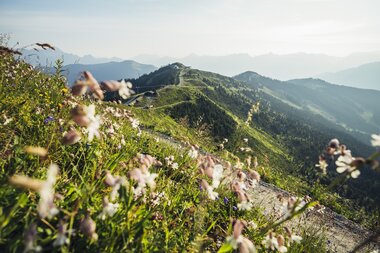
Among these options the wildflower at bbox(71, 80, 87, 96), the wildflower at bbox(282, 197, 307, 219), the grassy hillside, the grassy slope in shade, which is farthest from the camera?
the grassy hillside

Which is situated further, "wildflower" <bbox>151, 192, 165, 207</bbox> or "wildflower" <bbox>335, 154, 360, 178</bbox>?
"wildflower" <bbox>151, 192, 165, 207</bbox>

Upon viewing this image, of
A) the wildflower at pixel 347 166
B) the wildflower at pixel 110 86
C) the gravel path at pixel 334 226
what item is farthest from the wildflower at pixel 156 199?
the gravel path at pixel 334 226

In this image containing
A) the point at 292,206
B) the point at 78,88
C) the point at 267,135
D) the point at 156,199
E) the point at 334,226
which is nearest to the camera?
the point at 78,88

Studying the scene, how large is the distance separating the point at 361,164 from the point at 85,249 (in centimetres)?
252

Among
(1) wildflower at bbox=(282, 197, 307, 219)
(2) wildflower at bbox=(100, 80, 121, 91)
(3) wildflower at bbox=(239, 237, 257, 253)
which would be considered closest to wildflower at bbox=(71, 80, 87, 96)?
(2) wildflower at bbox=(100, 80, 121, 91)

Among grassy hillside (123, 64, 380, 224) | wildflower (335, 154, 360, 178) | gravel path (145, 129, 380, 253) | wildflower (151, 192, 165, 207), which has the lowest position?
grassy hillside (123, 64, 380, 224)

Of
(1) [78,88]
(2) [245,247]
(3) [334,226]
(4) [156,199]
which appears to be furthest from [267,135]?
(1) [78,88]

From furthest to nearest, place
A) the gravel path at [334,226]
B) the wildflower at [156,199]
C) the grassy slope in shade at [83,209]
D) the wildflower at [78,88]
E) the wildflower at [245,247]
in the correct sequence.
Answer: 1. the gravel path at [334,226]
2. the wildflower at [156,199]
3. the grassy slope in shade at [83,209]
4. the wildflower at [245,247]
5. the wildflower at [78,88]

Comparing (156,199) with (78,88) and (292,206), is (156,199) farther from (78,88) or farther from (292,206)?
(78,88)

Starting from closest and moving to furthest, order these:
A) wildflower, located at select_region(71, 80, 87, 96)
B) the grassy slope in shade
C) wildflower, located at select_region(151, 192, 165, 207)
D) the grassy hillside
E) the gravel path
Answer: wildflower, located at select_region(71, 80, 87, 96) < the grassy slope in shade < wildflower, located at select_region(151, 192, 165, 207) < the gravel path < the grassy hillside

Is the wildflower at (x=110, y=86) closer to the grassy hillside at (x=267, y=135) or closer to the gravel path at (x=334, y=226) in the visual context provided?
the gravel path at (x=334, y=226)

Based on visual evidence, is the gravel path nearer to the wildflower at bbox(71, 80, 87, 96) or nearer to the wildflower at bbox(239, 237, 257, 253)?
the wildflower at bbox(239, 237, 257, 253)

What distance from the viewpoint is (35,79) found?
9.23 m

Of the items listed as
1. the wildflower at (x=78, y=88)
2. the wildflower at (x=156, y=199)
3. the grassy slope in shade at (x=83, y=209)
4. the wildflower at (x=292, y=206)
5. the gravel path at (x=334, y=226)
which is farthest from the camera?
the gravel path at (x=334, y=226)
